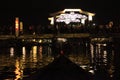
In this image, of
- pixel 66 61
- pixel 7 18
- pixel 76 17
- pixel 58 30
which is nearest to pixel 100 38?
pixel 58 30

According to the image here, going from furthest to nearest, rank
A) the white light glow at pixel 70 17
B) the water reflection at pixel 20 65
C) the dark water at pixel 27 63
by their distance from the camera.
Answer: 1. the white light glow at pixel 70 17
2. the dark water at pixel 27 63
3. the water reflection at pixel 20 65

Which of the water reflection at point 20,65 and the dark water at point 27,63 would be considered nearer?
the water reflection at point 20,65

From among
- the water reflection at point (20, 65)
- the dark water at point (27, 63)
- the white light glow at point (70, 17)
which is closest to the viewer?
the water reflection at point (20, 65)

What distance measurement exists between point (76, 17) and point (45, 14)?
2316cm

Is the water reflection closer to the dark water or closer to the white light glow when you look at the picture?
the dark water

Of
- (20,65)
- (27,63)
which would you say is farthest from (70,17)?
(20,65)

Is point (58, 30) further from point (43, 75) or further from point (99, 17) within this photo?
point (43, 75)

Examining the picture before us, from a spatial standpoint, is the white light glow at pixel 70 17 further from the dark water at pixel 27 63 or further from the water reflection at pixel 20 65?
the water reflection at pixel 20 65

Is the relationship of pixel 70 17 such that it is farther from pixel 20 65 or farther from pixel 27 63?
pixel 20 65

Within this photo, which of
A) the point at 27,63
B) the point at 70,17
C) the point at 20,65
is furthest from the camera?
the point at 70,17

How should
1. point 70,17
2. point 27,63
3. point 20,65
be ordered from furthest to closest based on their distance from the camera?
point 70,17, point 27,63, point 20,65

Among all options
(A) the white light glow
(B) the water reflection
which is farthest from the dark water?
(A) the white light glow

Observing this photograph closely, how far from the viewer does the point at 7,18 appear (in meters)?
105

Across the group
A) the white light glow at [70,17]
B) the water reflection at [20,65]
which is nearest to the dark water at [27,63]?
the water reflection at [20,65]
